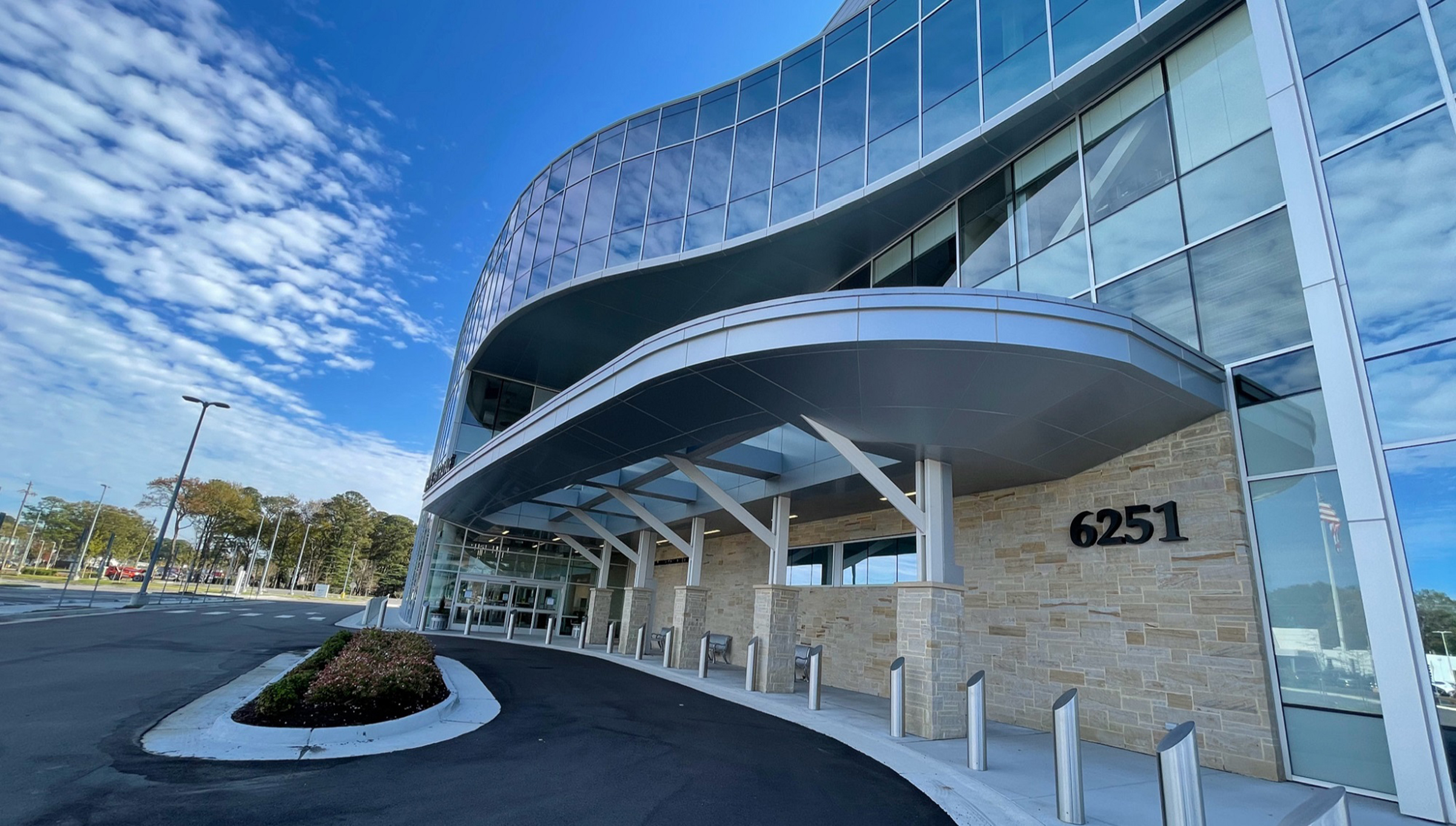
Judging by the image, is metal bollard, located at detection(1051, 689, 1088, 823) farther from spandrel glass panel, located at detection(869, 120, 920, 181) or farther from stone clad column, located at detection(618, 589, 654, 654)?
stone clad column, located at detection(618, 589, 654, 654)

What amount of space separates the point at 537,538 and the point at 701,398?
23.1 metres

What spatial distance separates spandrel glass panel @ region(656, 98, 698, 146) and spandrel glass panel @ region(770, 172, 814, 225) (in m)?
4.26

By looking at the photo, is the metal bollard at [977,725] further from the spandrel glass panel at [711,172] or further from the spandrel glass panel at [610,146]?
the spandrel glass panel at [610,146]

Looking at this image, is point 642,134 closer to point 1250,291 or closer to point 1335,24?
point 1335,24

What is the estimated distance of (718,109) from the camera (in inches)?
718

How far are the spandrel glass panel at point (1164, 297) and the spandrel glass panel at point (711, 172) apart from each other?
32.4 ft

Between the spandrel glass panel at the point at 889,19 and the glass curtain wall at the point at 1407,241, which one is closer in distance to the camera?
the glass curtain wall at the point at 1407,241

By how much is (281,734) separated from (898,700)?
7.54 metres

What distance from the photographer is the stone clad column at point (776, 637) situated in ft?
45.0

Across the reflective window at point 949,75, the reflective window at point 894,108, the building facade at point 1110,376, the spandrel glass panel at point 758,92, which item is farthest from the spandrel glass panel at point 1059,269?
the spandrel glass panel at point 758,92

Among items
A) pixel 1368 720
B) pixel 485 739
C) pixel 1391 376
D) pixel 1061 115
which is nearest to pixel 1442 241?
pixel 1391 376

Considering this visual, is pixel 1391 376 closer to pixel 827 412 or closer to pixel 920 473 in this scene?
pixel 920 473

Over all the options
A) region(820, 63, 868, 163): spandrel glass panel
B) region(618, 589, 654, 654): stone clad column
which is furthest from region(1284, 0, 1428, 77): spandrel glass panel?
region(618, 589, 654, 654): stone clad column

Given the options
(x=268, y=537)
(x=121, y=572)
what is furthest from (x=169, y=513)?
(x=121, y=572)
